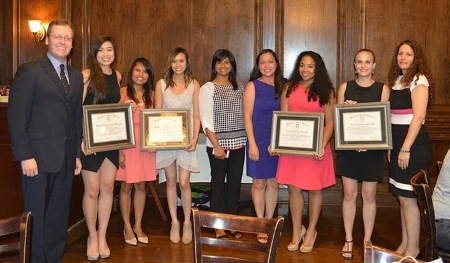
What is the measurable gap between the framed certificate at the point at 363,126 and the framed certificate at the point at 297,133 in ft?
0.48

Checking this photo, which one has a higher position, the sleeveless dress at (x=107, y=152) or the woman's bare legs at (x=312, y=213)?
the sleeveless dress at (x=107, y=152)

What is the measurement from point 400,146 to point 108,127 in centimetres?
202

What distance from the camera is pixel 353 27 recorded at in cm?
601

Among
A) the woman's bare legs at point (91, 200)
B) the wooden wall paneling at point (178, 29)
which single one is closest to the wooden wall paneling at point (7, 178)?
the woman's bare legs at point (91, 200)

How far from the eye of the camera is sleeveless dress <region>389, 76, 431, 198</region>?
3.86 m

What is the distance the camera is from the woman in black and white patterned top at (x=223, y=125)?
4.38m

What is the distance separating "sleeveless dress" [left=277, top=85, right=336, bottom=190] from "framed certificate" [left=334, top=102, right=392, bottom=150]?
0.85 ft

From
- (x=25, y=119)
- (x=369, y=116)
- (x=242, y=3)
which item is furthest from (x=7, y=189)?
(x=242, y=3)

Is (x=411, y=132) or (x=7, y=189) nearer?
(x=411, y=132)

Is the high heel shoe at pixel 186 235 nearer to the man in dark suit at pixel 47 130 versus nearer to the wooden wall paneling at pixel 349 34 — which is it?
the man in dark suit at pixel 47 130

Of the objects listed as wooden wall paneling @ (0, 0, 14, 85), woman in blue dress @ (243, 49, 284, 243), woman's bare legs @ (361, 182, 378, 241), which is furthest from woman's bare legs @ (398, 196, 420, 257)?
wooden wall paneling @ (0, 0, 14, 85)

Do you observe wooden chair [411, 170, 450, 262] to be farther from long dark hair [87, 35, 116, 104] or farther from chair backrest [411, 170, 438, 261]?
long dark hair [87, 35, 116, 104]

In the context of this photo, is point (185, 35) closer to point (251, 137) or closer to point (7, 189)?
point (251, 137)

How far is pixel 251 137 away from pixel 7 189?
6.02 ft
